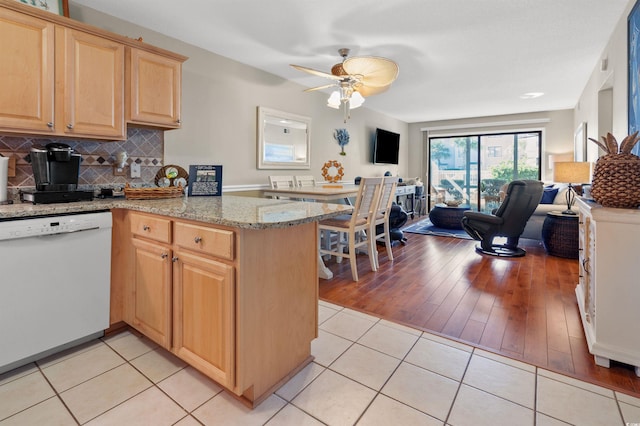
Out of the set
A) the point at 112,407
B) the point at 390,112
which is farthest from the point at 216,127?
the point at 390,112

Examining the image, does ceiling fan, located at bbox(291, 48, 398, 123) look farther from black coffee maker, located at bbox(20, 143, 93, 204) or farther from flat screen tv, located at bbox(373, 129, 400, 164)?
flat screen tv, located at bbox(373, 129, 400, 164)

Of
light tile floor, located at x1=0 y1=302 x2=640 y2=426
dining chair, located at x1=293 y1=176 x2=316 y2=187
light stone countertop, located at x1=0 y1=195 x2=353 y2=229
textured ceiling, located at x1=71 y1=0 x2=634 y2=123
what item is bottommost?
light tile floor, located at x1=0 y1=302 x2=640 y2=426

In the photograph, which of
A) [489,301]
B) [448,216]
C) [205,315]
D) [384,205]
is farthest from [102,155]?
[448,216]

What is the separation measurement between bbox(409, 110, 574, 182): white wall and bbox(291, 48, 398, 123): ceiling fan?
4868 mm

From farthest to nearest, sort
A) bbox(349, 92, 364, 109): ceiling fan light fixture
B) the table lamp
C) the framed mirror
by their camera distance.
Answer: the framed mirror, the table lamp, bbox(349, 92, 364, 109): ceiling fan light fixture

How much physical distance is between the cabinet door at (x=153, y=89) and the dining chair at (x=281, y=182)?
5.40 feet

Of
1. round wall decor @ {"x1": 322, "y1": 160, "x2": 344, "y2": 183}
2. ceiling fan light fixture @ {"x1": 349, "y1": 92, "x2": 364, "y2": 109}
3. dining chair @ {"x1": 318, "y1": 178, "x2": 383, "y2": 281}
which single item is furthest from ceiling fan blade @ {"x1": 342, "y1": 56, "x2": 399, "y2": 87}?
round wall decor @ {"x1": 322, "y1": 160, "x2": 344, "y2": 183}

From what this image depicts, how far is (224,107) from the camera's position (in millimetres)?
3594

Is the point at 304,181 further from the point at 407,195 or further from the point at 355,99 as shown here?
the point at 407,195

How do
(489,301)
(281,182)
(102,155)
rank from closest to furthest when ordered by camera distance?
1. (102,155)
2. (489,301)
3. (281,182)

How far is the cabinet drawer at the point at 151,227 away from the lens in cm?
174

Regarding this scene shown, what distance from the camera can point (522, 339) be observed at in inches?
82.4

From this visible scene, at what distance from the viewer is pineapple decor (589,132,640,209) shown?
175cm

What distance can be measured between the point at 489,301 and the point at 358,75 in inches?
92.9
